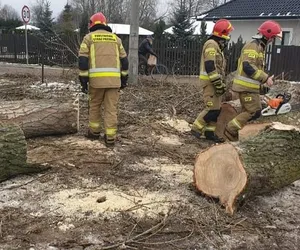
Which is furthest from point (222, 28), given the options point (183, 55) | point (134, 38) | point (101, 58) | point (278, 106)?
point (183, 55)

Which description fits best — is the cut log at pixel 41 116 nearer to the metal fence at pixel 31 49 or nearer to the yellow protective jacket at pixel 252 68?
the yellow protective jacket at pixel 252 68

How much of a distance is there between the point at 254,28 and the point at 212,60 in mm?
16185

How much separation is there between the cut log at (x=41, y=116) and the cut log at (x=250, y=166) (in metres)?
2.56

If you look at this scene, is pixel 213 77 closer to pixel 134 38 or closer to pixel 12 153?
pixel 12 153

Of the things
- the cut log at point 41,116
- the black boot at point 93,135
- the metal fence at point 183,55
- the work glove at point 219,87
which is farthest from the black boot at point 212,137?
the metal fence at point 183,55

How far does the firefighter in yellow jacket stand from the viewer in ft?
19.0

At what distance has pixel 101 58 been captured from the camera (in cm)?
579

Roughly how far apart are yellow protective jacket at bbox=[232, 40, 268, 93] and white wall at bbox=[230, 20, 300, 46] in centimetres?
1448

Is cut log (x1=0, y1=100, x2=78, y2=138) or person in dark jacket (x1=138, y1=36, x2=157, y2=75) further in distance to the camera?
person in dark jacket (x1=138, y1=36, x2=157, y2=75)

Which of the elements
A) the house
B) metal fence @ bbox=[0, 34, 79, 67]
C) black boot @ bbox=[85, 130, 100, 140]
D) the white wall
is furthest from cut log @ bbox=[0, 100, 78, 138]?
the white wall

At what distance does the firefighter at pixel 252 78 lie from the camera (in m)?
6.00

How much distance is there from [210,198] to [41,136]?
296 cm

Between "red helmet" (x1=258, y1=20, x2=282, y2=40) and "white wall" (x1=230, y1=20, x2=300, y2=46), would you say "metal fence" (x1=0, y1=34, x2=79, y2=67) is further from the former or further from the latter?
"red helmet" (x1=258, y1=20, x2=282, y2=40)

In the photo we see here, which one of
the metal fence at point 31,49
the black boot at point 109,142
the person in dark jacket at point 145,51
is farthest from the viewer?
the metal fence at point 31,49
